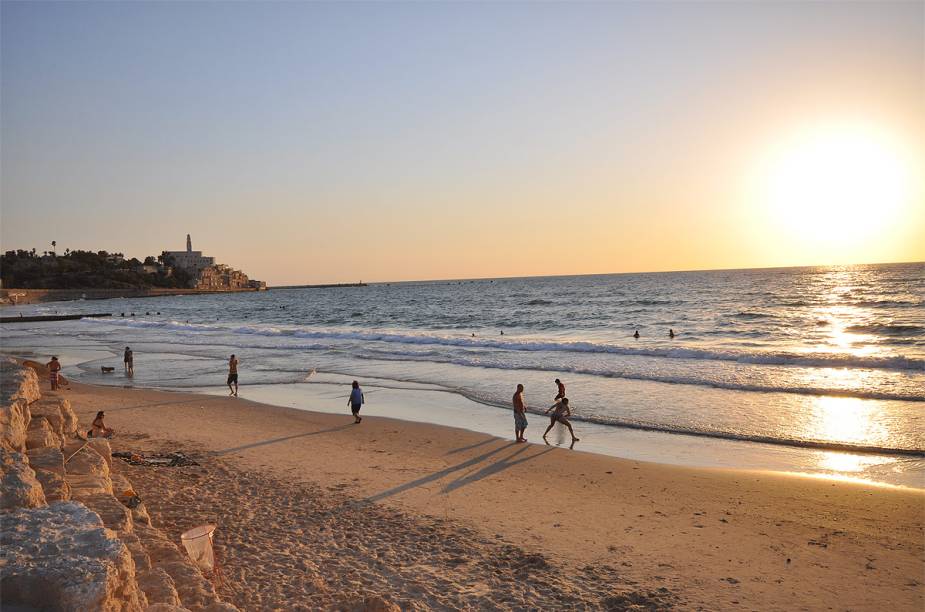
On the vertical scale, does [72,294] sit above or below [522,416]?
above

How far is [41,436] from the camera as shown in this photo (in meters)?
8.36

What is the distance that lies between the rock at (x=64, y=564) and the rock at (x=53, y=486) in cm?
135

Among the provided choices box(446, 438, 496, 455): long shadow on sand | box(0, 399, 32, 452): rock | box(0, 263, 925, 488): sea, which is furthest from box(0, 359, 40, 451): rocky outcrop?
box(0, 263, 925, 488): sea

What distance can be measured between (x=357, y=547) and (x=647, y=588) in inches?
148

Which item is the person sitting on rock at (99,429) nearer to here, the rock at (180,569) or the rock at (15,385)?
the rock at (15,385)

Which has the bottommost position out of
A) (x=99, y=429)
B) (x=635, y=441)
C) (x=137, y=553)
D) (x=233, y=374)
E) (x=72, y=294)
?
(x=635, y=441)

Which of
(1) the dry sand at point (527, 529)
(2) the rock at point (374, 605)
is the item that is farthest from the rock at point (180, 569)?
(2) the rock at point (374, 605)

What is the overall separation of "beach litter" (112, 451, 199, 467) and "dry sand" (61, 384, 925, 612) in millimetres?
395

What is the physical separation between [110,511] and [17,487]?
4.25 ft

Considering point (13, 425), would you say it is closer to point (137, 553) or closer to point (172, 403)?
point (137, 553)

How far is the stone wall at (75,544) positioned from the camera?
3.84 meters

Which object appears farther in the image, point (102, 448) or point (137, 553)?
point (102, 448)

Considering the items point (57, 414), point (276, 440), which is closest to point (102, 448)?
point (57, 414)

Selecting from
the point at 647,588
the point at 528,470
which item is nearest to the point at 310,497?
the point at 528,470
